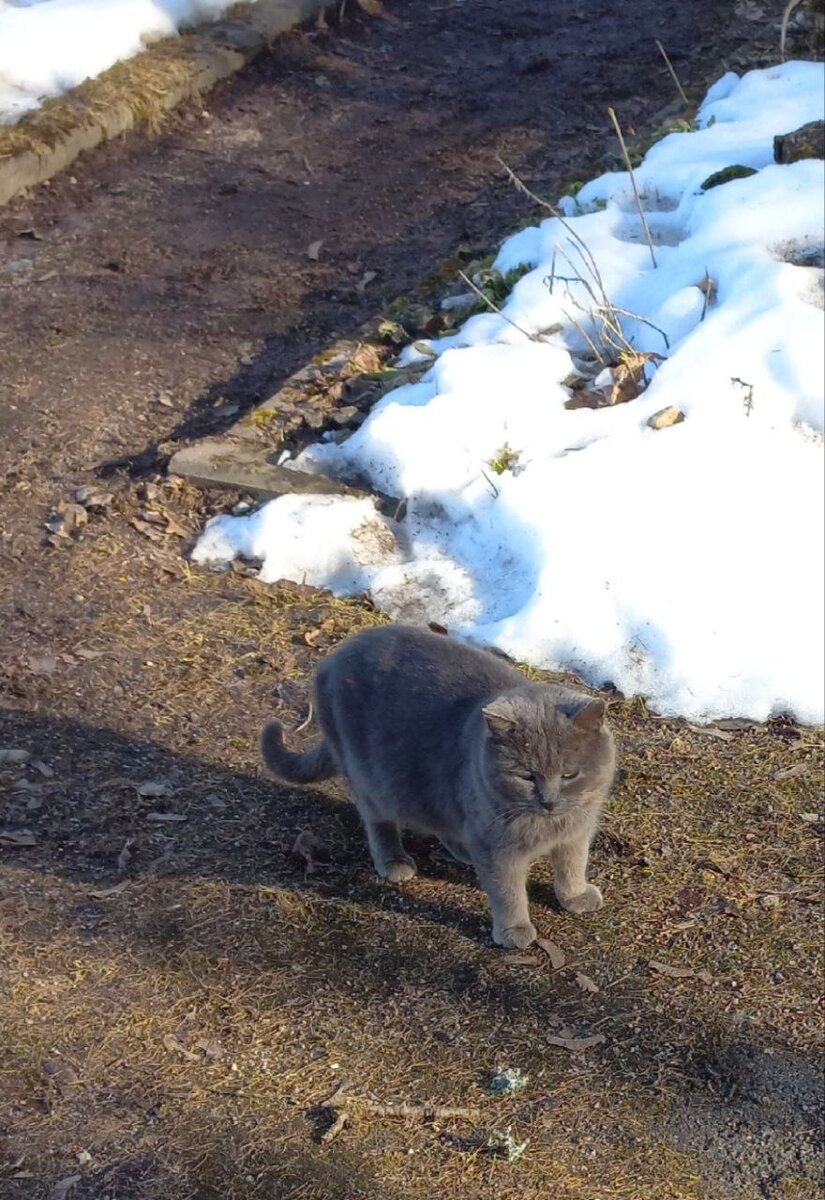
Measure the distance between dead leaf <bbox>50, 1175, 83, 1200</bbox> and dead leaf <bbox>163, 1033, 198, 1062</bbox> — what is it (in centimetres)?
43

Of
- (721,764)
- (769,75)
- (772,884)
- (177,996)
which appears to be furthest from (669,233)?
(177,996)

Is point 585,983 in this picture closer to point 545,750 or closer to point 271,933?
point 545,750

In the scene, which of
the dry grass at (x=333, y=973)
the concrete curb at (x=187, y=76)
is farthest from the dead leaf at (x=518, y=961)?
the concrete curb at (x=187, y=76)

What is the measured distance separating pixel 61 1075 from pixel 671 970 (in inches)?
67.6

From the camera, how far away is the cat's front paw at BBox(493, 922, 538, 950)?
390 cm

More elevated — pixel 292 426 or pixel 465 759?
pixel 465 759

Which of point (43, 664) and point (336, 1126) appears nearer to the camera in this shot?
point (336, 1126)

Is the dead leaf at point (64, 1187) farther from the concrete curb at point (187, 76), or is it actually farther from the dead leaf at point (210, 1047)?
the concrete curb at point (187, 76)

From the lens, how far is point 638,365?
6.38 m

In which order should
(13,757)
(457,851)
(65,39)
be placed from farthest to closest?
(65,39), (13,757), (457,851)

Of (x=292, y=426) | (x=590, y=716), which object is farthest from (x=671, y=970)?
(x=292, y=426)

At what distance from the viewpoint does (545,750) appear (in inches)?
142

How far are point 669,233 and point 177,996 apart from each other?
5.40 meters

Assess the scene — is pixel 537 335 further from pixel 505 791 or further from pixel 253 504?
pixel 505 791
